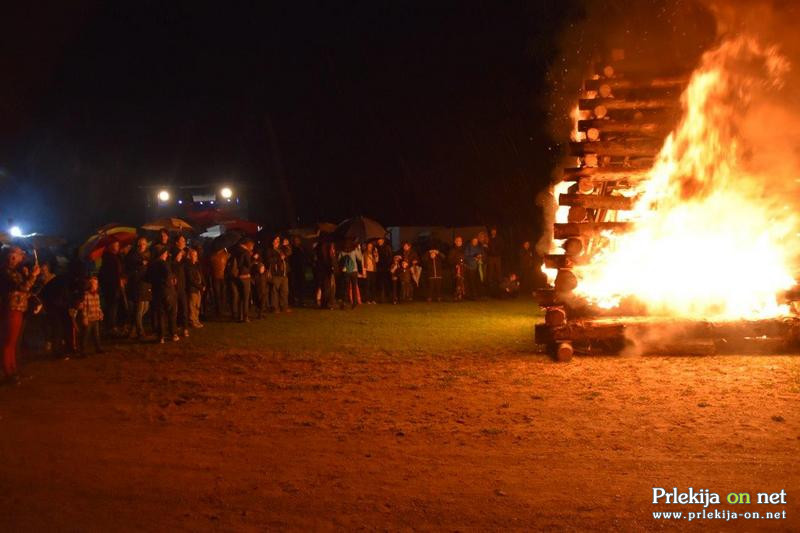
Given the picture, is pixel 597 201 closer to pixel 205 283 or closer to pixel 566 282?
pixel 566 282

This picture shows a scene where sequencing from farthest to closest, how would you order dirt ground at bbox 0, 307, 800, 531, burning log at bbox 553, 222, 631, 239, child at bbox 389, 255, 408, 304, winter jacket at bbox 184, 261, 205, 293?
child at bbox 389, 255, 408, 304
winter jacket at bbox 184, 261, 205, 293
burning log at bbox 553, 222, 631, 239
dirt ground at bbox 0, 307, 800, 531

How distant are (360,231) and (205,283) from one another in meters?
5.00

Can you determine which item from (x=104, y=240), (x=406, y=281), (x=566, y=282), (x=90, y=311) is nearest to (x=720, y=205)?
(x=566, y=282)

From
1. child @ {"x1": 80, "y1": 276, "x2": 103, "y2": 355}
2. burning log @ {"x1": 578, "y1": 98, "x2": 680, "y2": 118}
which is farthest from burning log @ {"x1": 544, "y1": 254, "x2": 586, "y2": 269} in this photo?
child @ {"x1": 80, "y1": 276, "x2": 103, "y2": 355}

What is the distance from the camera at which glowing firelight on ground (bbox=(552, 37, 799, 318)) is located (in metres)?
11.4

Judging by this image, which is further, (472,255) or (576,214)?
(472,255)

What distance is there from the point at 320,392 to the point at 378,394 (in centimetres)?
78

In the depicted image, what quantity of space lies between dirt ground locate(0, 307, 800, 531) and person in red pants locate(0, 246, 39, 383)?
512mm

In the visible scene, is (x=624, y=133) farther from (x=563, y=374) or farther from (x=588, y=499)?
(x=588, y=499)

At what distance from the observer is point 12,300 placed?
8625mm

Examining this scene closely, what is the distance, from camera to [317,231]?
25.2 metres

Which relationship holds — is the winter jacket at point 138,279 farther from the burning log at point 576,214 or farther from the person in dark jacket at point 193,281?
the burning log at point 576,214

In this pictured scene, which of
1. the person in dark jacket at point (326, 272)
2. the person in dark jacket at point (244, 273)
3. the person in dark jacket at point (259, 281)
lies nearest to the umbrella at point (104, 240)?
the person in dark jacket at point (244, 273)

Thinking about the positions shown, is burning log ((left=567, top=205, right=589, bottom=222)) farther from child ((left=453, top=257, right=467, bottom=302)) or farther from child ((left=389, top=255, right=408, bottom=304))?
child ((left=389, top=255, right=408, bottom=304))
